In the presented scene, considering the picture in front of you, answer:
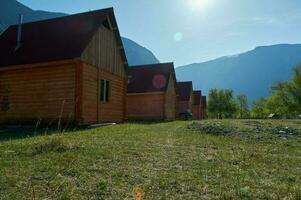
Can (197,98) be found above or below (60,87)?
above

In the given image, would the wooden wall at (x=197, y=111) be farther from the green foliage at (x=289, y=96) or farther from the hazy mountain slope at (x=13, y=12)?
the hazy mountain slope at (x=13, y=12)

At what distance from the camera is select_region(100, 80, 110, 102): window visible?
18.8 meters

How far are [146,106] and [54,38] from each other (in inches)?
593

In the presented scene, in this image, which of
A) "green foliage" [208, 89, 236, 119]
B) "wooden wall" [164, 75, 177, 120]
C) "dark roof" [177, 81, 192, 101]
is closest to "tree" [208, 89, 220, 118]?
"green foliage" [208, 89, 236, 119]

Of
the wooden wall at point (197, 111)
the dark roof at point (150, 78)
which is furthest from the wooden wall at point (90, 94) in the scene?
the wooden wall at point (197, 111)

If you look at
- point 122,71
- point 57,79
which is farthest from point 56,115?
point 122,71

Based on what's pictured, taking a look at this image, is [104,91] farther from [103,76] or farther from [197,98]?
[197,98]

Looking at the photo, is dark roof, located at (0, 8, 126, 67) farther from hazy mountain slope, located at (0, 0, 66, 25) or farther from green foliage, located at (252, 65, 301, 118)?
hazy mountain slope, located at (0, 0, 66, 25)

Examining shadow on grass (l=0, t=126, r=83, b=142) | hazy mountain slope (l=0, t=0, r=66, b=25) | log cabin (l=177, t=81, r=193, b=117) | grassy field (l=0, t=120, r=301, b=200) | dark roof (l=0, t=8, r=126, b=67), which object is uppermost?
hazy mountain slope (l=0, t=0, r=66, b=25)

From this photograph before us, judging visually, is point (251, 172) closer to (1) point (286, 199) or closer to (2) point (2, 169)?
(1) point (286, 199)

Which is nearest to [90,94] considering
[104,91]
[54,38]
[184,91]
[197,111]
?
[104,91]

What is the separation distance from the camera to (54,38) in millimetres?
17969

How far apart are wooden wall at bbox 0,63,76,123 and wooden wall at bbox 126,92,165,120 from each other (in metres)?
14.9

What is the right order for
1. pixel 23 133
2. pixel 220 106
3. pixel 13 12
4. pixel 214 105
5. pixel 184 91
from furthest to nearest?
pixel 13 12, pixel 214 105, pixel 220 106, pixel 184 91, pixel 23 133
